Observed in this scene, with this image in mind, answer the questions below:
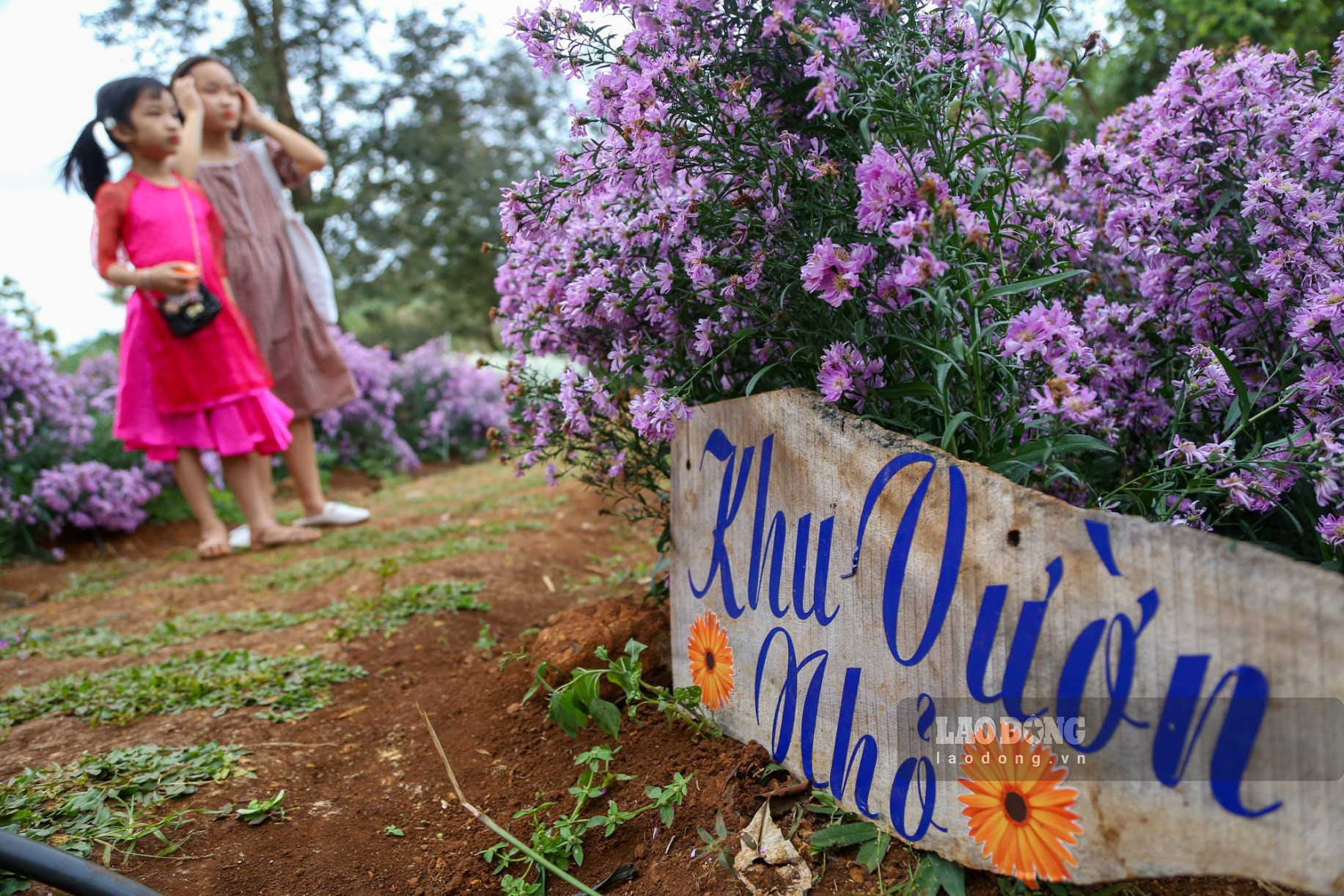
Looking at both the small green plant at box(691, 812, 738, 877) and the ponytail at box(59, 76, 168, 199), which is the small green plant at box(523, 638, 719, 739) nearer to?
the small green plant at box(691, 812, 738, 877)

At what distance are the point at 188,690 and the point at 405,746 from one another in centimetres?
72

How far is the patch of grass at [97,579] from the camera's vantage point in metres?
3.83

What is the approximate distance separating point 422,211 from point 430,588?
13092mm

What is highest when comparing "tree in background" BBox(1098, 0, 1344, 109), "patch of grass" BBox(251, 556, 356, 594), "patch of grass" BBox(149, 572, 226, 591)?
"tree in background" BBox(1098, 0, 1344, 109)

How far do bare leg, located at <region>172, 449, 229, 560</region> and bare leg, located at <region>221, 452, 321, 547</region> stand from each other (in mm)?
140

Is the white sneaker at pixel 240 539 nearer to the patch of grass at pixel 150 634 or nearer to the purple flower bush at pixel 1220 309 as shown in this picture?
the patch of grass at pixel 150 634

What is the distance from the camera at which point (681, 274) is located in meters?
1.73

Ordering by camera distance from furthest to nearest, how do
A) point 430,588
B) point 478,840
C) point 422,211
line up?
point 422,211 < point 430,588 < point 478,840

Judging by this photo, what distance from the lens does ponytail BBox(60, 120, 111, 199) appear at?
382 cm

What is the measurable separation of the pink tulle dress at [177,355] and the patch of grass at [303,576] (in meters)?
0.67

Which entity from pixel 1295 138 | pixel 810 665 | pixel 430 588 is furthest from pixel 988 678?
pixel 430 588

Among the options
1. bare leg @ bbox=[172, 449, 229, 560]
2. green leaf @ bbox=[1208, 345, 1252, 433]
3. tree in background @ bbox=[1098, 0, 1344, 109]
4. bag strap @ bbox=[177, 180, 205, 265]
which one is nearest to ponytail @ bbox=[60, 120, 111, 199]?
bag strap @ bbox=[177, 180, 205, 265]

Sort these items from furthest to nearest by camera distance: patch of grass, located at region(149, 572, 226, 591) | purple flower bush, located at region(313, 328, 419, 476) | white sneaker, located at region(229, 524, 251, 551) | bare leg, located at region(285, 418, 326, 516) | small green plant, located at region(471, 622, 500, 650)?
purple flower bush, located at region(313, 328, 419, 476)
bare leg, located at region(285, 418, 326, 516)
white sneaker, located at region(229, 524, 251, 551)
patch of grass, located at region(149, 572, 226, 591)
small green plant, located at region(471, 622, 500, 650)

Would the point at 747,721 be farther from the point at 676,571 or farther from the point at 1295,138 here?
the point at 1295,138
